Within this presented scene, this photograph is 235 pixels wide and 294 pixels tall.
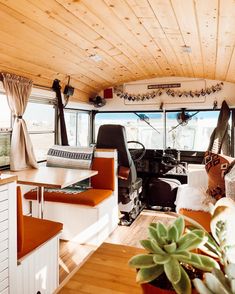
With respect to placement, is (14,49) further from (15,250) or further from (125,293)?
(125,293)

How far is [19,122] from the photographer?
10.9 ft

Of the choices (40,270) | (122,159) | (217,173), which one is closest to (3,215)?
(40,270)

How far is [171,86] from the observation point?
5.01 metres

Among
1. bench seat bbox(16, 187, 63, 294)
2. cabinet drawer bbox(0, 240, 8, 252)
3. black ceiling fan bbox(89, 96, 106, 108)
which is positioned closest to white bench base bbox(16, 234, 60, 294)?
bench seat bbox(16, 187, 63, 294)

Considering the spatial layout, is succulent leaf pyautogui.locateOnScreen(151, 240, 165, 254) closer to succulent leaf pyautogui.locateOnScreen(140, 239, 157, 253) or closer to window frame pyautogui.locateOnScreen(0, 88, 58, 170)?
succulent leaf pyautogui.locateOnScreen(140, 239, 157, 253)

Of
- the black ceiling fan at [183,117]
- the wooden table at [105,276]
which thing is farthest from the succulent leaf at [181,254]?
the black ceiling fan at [183,117]

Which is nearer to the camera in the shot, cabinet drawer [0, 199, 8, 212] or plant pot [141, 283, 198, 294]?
plant pot [141, 283, 198, 294]

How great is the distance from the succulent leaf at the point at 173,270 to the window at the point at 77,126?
423 cm

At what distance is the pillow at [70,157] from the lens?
351cm

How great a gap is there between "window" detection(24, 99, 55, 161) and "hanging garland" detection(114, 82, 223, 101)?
1.52 meters

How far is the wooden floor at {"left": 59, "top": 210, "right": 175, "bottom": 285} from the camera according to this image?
2.76 meters

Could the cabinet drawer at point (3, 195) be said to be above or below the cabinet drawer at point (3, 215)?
above

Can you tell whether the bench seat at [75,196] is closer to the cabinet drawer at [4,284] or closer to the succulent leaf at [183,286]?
the cabinet drawer at [4,284]

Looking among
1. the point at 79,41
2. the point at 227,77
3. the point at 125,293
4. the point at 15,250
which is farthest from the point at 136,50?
the point at 125,293
